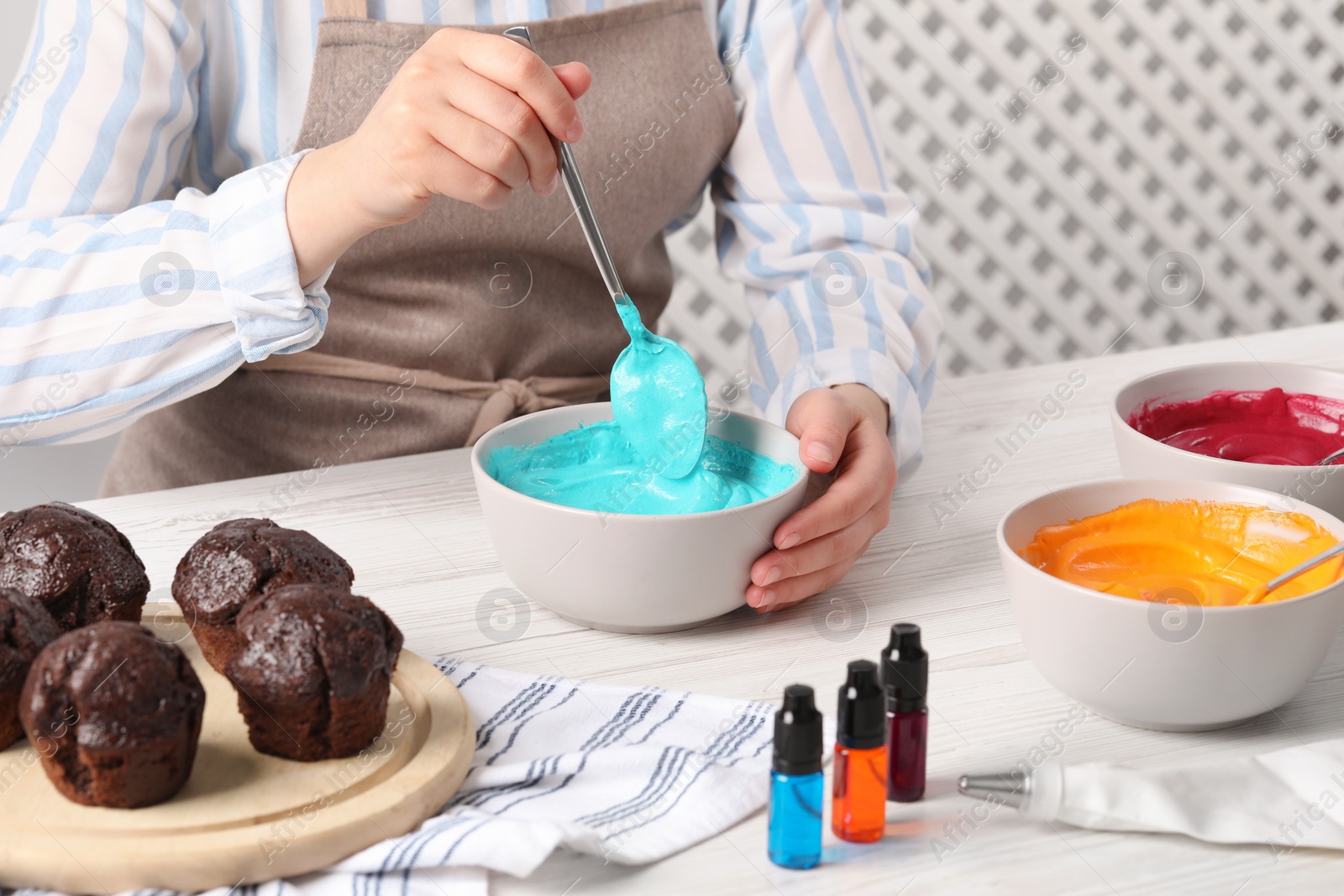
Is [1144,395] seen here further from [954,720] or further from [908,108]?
[908,108]

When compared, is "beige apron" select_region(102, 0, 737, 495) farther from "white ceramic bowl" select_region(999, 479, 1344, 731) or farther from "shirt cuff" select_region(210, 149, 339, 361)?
"white ceramic bowl" select_region(999, 479, 1344, 731)

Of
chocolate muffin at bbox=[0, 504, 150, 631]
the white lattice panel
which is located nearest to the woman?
chocolate muffin at bbox=[0, 504, 150, 631]

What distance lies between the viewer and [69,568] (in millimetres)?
583

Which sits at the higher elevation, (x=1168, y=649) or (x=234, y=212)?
(x=234, y=212)

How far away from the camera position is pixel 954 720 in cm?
58

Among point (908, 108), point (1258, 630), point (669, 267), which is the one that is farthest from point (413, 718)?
point (908, 108)

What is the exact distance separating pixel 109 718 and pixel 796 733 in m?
0.27

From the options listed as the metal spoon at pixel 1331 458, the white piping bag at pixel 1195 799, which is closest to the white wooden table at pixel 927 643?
the white piping bag at pixel 1195 799

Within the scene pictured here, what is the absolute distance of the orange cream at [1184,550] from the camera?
0.60 meters

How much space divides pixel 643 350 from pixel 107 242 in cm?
37

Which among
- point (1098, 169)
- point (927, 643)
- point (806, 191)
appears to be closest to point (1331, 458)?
point (927, 643)

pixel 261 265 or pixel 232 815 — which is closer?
pixel 232 815

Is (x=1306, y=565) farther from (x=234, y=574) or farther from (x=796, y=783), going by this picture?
(x=234, y=574)

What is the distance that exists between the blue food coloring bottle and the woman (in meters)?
0.19
